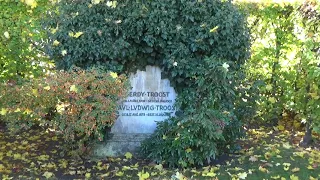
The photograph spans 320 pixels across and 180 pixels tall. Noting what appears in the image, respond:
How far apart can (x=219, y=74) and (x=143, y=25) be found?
1101 millimetres

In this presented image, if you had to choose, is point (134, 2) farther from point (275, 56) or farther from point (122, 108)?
point (275, 56)

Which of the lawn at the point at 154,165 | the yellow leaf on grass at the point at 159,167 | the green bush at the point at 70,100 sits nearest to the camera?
the green bush at the point at 70,100

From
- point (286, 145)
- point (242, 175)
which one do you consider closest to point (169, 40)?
point (242, 175)

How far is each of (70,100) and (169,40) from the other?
1500 mm

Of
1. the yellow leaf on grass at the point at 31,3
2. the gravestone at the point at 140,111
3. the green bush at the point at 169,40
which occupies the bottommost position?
the gravestone at the point at 140,111

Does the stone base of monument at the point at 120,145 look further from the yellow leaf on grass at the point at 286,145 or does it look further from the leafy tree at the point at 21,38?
the yellow leaf on grass at the point at 286,145

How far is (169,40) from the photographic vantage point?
17.5 ft

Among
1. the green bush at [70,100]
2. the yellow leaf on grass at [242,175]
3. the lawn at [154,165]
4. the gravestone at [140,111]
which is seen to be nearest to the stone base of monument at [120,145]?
the gravestone at [140,111]

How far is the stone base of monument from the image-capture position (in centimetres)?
562

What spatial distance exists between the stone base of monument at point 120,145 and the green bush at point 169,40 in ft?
1.46

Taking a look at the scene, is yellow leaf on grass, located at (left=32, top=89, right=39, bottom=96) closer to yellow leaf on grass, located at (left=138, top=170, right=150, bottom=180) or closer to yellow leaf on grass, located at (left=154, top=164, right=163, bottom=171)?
yellow leaf on grass, located at (left=138, top=170, right=150, bottom=180)

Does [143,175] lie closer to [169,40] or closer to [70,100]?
[70,100]

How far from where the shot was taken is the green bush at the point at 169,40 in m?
5.16

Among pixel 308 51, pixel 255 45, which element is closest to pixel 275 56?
pixel 255 45
